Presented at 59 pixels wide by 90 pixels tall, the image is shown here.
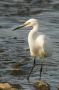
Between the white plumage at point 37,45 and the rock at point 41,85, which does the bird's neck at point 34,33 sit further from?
the rock at point 41,85

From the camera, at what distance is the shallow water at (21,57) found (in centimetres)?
1145

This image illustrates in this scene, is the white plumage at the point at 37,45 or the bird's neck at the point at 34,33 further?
the bird's neck at the point at 34,33

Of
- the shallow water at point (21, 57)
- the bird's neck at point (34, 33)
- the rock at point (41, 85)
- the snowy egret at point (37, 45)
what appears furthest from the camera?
the bird's neck at point (34, 33)

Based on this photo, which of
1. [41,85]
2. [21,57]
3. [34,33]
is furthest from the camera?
[21,57]

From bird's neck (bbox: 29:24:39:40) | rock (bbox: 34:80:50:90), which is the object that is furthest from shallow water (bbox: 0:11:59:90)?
bird's neck (bbox: 29:24:39:40)

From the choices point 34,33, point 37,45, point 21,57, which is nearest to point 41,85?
point 37,45

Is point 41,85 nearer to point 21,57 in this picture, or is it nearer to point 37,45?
point 37,45

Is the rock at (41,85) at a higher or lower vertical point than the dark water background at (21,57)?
higher

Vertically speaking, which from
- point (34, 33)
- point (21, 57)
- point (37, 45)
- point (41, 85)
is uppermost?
point (34, 33)

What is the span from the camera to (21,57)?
44.7ft

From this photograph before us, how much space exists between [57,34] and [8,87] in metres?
6.69

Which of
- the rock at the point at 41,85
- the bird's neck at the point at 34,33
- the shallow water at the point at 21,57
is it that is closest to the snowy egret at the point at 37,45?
the bird's neck at the point at 34,33

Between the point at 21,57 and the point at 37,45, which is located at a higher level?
the point at 37,45

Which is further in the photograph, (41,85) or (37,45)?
(37,45)
